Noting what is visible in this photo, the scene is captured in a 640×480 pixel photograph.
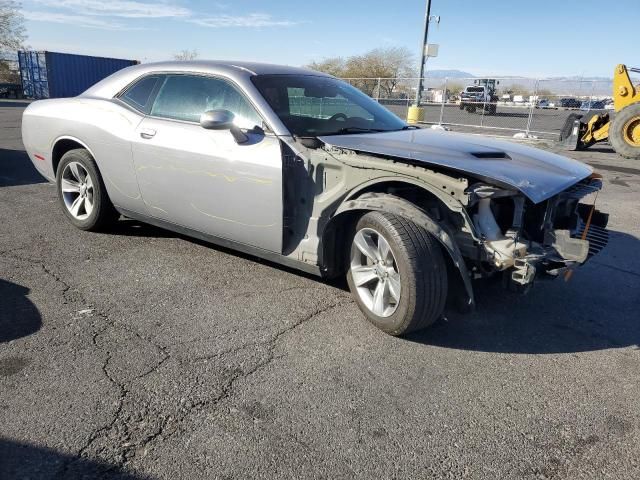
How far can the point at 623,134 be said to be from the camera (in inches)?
448

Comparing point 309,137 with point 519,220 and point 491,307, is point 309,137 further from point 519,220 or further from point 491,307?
point 491,307

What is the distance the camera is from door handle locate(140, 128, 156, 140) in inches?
159

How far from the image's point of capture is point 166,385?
8.34 feet

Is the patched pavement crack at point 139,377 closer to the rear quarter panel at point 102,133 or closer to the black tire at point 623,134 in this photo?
the rear quarter panel at point 102,133

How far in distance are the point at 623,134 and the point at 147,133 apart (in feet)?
36.6

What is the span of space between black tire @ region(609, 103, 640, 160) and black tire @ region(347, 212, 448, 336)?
1065 cm

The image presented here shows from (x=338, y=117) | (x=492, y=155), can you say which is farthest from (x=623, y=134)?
(x=492, y=155)

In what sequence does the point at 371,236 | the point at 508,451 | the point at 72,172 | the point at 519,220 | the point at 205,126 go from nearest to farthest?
the point at 508,451 → the point at 519,220 → the point at 371,236 → the point at 205,126 → the point at 72,172

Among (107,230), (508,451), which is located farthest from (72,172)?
(508,451)

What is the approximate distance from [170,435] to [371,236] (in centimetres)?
165

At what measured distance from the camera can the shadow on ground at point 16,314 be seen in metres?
2.99

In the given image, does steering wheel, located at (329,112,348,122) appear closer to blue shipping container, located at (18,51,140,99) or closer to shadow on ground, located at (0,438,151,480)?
shadow on ground, located at (0,438,151,480)

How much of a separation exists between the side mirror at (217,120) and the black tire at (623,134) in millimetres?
10840

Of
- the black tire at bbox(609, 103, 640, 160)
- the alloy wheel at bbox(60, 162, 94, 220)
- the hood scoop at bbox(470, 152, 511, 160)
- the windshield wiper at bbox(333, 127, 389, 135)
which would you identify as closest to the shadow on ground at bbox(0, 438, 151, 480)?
the hood scoop at bbox(470, 152, 511, 160)
